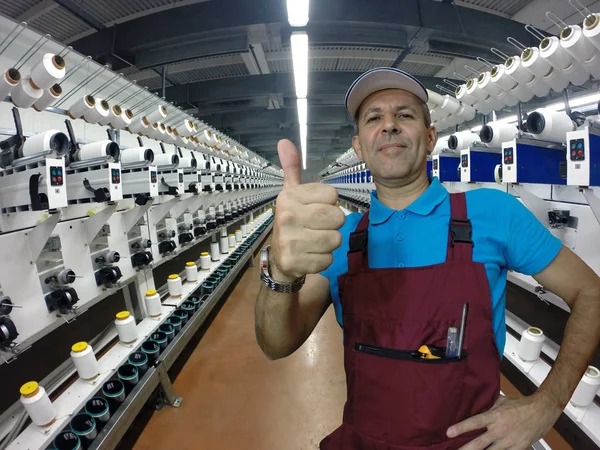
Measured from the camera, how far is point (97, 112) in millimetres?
2080

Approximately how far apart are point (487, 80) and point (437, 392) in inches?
97.6

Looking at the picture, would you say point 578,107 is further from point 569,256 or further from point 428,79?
point 428,79

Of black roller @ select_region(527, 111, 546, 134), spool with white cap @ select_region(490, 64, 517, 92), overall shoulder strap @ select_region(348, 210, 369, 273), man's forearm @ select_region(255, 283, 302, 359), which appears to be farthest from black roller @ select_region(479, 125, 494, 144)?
man's forearm @ select_region(255, 283, 302, 359)

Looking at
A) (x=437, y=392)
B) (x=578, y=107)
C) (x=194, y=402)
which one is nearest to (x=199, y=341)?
(x=194, y=402)

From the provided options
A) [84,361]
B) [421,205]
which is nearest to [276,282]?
[421,205]

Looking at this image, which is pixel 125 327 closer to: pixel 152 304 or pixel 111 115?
pixel 152 304

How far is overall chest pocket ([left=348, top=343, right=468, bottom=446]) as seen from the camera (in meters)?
0.71

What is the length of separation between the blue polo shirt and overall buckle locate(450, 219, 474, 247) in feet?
0.10

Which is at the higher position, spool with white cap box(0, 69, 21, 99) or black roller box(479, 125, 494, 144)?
spool with white cap box(0, 69, 21, 99)

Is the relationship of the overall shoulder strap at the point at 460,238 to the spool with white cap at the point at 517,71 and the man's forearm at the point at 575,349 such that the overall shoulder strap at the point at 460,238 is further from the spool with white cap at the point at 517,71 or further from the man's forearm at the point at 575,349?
the spool with white cap at the point at 517,71

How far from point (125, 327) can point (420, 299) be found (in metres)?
1.97

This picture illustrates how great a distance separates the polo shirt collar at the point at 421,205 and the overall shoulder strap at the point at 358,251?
73 mm

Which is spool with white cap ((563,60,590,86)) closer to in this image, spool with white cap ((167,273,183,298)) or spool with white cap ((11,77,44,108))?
spool with white cap ((11,77,44,108))

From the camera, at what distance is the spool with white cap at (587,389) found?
1.44m
